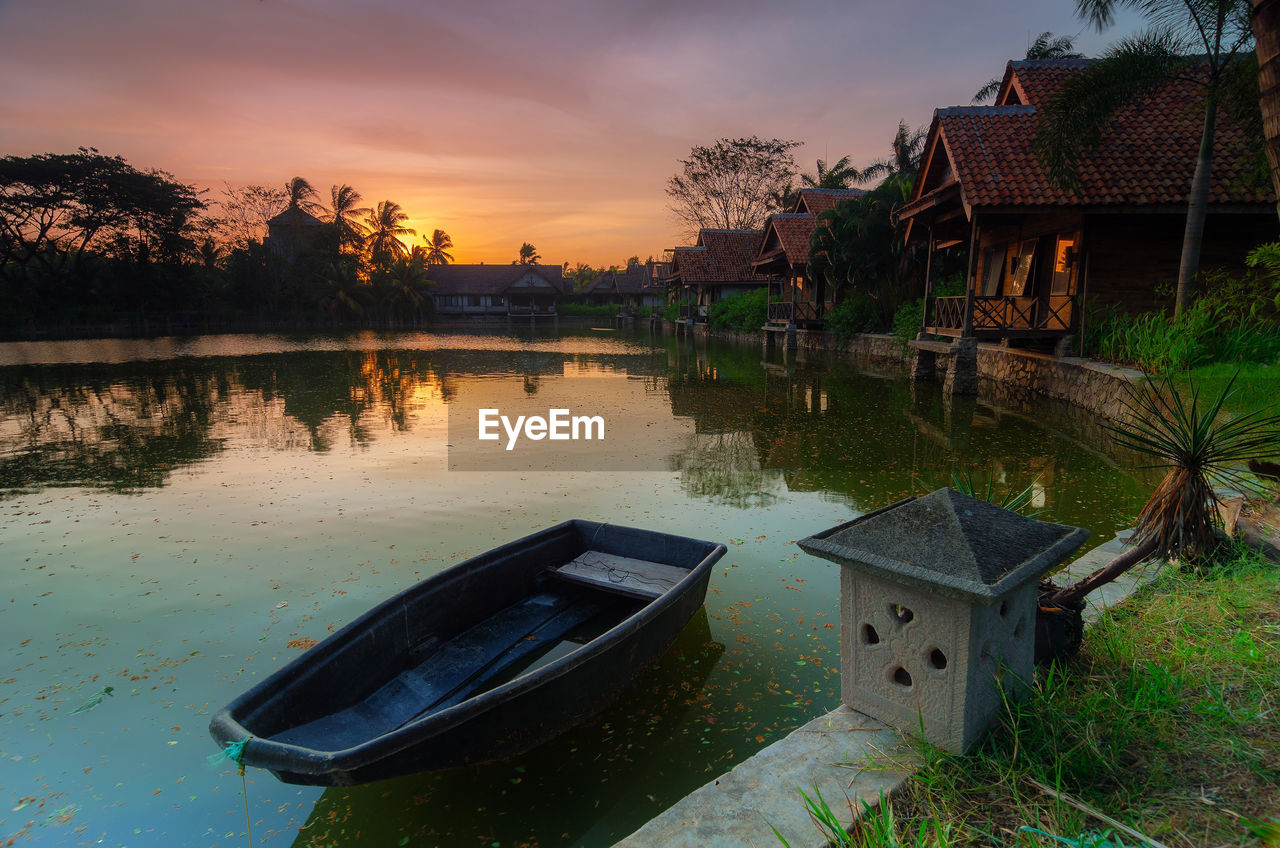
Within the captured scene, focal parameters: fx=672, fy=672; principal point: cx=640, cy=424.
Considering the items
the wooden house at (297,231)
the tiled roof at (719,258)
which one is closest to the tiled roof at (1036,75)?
the tiled roof at (719,258)

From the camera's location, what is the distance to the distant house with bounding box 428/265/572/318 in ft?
197

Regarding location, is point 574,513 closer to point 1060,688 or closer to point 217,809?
point 217,809

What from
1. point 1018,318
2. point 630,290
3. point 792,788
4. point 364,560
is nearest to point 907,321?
point 1018,318

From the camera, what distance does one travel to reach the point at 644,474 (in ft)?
28.3

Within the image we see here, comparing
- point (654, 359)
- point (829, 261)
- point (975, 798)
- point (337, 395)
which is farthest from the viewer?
point (654, 359)

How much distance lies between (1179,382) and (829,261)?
14585 millimetres

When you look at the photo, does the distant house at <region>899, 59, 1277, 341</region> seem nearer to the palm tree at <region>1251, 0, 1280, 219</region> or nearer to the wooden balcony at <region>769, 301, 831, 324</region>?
the palm tree at <region>1251, 0, 1280, 219</region>

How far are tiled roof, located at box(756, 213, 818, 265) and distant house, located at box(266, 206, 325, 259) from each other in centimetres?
3531

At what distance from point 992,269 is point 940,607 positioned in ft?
60.2

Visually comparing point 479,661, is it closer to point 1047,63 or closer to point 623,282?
point 1047,63

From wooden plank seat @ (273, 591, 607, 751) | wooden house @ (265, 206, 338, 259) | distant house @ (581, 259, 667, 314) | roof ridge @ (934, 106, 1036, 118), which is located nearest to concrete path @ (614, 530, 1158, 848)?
wooden plank seat @ (273, 591, 607, 751)

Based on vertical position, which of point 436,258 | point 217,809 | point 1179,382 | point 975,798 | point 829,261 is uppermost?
point 436,258

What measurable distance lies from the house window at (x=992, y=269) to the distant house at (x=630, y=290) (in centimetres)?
3530

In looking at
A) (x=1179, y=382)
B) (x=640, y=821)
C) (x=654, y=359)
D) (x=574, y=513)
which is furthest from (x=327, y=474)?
(x=654, y=359)
